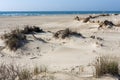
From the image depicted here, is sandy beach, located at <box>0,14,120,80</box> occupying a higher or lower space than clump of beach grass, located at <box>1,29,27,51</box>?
lower

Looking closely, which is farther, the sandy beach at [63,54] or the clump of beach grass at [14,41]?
the clump of beach grass at [14,41]

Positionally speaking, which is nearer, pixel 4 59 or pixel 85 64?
pixel 85 64

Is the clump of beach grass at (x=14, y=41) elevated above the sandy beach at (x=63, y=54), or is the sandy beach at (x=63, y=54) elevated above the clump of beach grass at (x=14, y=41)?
the clump of beach grass at (x=14, y=41)

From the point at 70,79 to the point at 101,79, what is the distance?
707mm

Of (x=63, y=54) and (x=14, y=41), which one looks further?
(x=14, y=41)

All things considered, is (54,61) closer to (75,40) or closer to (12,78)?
(75,40)

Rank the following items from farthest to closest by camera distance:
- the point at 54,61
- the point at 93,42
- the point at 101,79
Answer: the point at 93,42 < the point at 54,61 < the point at 101,79

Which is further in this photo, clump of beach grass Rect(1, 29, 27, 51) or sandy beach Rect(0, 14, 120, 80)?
clump of beach grass Rect(1, 29, 27, 51)

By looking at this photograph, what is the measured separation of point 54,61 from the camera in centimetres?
1162

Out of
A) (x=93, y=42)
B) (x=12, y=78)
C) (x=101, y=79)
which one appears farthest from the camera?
(x=93, y=42)

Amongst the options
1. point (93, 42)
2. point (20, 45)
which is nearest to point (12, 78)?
point (20, 45)

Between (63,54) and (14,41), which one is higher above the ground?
(14,41)

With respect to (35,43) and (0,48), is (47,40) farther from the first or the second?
(0,48)

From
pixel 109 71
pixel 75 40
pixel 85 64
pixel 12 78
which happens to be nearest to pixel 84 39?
pixel 75 40
